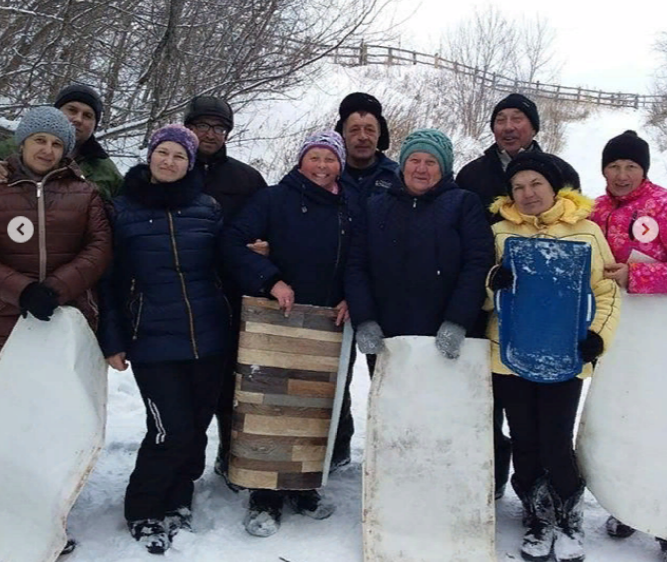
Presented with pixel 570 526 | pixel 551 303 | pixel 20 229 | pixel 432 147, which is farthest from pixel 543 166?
pixel 20 229

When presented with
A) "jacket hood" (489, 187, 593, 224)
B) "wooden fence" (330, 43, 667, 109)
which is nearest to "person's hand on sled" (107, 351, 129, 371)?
"jacket hood" (489, 187, 593, 224)

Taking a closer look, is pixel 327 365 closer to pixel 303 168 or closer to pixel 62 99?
pixel 303 168

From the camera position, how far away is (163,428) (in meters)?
3.21

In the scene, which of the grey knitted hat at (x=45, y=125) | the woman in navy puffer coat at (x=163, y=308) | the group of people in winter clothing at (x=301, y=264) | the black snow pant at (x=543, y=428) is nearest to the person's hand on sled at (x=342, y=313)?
the group of people in winter clothing at (x=301, y=264)

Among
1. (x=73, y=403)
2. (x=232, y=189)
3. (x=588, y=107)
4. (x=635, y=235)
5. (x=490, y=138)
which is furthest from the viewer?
(x=588, y=107)

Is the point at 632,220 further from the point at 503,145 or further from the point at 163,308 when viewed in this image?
the point at 163,308

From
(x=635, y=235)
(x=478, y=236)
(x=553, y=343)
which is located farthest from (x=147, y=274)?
(x=635, y=235)

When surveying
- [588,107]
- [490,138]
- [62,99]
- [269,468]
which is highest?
[588,107]

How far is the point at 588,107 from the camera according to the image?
29.3 m

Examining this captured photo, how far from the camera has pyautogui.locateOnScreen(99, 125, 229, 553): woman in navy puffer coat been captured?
3.15 metres

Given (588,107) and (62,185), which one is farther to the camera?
(588,107)

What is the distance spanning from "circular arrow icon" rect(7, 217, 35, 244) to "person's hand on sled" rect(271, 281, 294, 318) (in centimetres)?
110

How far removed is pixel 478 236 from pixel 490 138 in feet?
48.0

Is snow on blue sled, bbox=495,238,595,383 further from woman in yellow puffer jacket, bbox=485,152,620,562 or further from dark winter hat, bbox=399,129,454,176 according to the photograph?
dark winter hat, bbox=399,129,454,176
